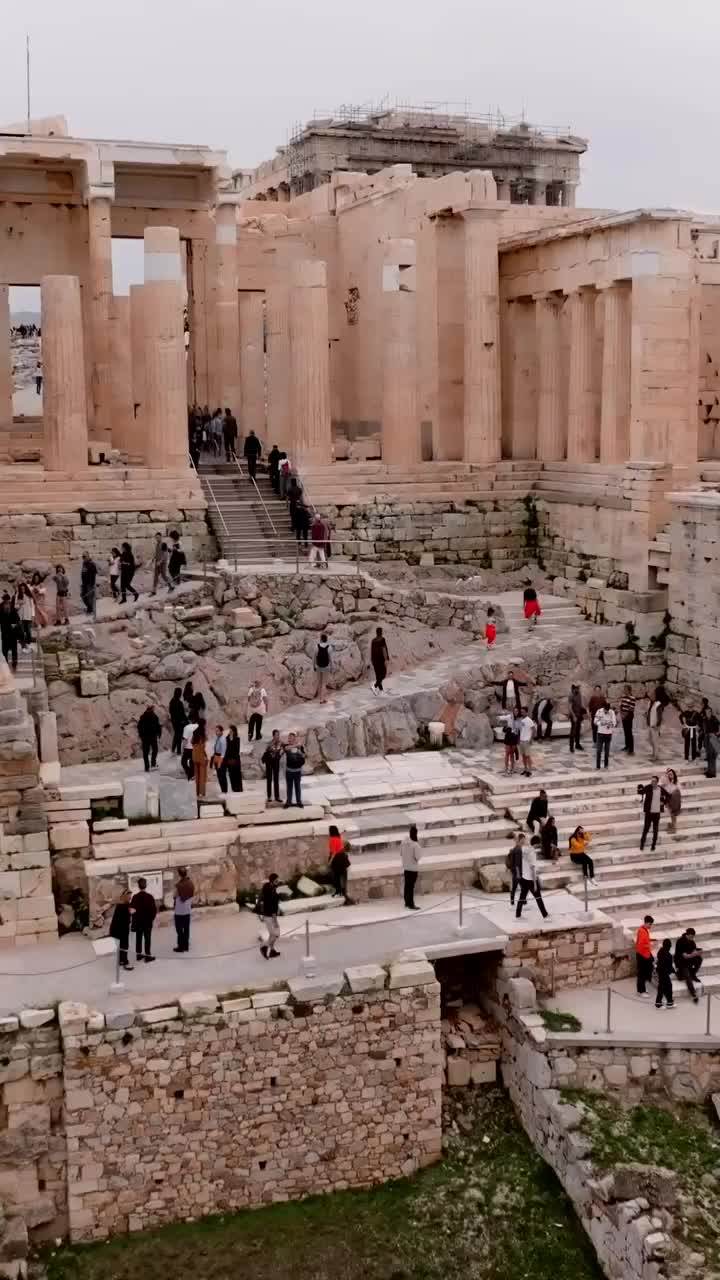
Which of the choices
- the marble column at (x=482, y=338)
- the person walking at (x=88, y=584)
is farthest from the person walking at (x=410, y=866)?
the marble column at (x=482, y=338)

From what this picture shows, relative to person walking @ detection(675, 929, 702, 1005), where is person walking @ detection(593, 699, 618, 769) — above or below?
above

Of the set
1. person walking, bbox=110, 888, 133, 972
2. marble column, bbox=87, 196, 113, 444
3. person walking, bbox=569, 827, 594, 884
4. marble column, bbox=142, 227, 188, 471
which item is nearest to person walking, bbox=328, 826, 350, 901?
person walking, bbox=569, 827, 594, 884

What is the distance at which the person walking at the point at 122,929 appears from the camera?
15.9 m

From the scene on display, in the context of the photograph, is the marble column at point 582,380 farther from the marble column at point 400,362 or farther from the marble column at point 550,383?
the marble column at point 400,362

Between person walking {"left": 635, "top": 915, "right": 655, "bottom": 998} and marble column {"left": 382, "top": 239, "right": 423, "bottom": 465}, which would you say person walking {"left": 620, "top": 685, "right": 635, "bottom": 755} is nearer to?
person walking {"left": 635, "top": 915, "right": 655, "bottom": 998}

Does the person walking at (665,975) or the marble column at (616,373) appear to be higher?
the marble column at (616,373)

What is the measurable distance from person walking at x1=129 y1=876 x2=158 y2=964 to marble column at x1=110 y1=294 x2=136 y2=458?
17.1 meters

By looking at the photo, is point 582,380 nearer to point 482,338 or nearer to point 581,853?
point 482,338

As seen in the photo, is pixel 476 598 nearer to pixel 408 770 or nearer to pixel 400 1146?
pixel 408 770

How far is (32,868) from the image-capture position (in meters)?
17.0

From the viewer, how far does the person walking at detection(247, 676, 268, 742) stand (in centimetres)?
2096

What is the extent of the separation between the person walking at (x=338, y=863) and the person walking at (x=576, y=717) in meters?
5.69

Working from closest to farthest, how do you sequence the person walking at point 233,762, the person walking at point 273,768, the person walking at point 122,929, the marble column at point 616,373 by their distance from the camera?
1. the person walking at point 122,929
2. the person walking at point 273,768
3. the person walking at point 233,762
4. the marble column at point 616,373

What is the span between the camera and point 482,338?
103ft
